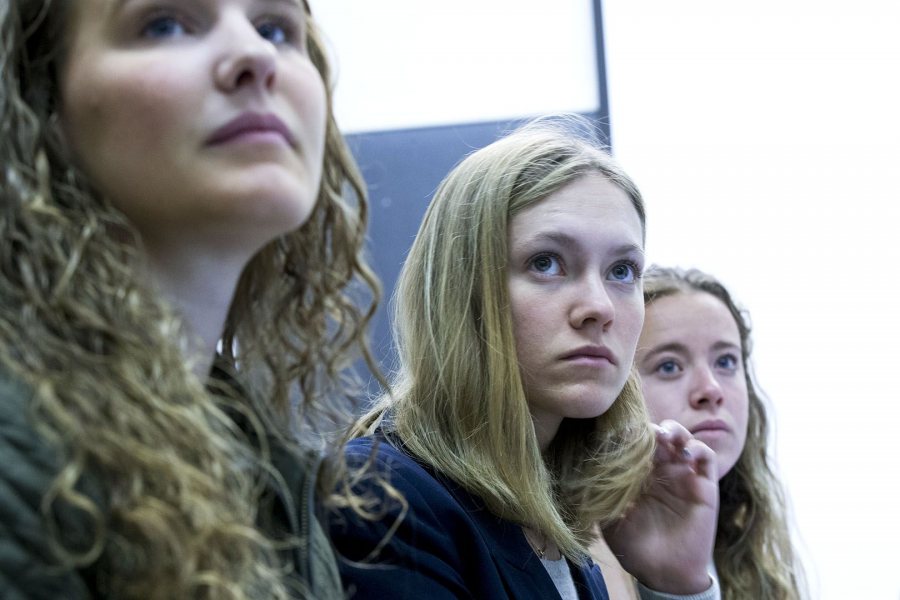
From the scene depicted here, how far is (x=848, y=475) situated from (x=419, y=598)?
204 cm

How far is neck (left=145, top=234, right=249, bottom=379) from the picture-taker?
849 millimetres

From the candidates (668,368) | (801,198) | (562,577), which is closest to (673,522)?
(562,577)

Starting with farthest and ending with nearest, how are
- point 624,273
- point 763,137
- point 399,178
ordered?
point 763,137
point 399,178
point 624,273

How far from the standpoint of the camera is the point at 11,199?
0.77 metres

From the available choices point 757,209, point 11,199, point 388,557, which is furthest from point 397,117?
point 11,199

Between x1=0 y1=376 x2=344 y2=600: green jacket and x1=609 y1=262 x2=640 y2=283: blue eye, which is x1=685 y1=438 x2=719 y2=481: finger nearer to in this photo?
x1=609 y1=262 x2=640 y2=283: blue eye

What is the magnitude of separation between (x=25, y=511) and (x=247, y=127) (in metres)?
0.32

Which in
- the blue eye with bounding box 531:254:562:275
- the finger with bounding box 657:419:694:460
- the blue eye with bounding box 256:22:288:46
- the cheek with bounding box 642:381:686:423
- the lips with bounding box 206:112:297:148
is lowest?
the cheek with bounding box 642:381:686:423

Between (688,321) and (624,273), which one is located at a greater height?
(624,273)

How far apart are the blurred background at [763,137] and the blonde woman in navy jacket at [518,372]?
130cm

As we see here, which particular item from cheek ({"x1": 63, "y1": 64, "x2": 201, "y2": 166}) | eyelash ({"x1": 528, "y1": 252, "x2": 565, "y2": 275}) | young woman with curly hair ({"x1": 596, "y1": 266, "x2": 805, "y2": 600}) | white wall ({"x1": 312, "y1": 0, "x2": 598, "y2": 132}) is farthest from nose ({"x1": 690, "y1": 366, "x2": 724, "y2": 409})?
cheek ({"x1": 63, "y1": 64, "x2": 201, "y2": 166})

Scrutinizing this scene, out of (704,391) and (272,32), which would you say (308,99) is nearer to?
(272,32)

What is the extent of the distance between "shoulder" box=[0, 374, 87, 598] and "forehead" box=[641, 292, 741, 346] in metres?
1.46

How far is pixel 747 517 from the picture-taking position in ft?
6.93
